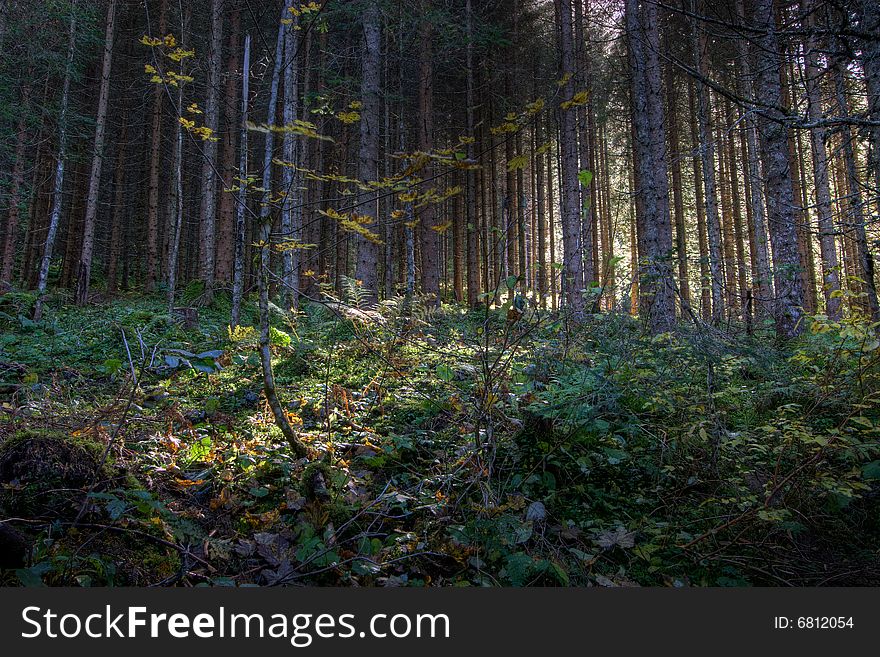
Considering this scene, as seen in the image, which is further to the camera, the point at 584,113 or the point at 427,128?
the point at 584,113

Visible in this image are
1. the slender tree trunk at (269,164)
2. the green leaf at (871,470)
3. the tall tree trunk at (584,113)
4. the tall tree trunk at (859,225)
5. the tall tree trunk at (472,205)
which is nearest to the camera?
the green leaf at (871,470)

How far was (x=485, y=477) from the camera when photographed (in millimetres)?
3395

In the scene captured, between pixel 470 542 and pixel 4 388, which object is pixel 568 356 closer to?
pixel 470 542

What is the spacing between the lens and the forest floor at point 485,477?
8.71 ft

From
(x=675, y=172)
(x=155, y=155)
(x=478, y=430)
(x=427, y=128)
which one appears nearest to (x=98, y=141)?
(x=155, y=155)

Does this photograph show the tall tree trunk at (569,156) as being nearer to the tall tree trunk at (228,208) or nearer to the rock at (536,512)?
the rock at (536,512)

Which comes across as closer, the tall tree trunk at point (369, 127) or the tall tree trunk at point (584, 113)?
the tall tree trunk at point (369, 127)

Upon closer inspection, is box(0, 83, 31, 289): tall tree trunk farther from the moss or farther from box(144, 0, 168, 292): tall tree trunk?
the moss

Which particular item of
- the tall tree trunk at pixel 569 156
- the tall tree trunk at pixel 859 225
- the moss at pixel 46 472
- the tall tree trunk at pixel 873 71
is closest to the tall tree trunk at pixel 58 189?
the moss at pixel 46 472

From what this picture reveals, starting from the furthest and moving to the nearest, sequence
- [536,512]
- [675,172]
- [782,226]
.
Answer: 1. [675,172]
2. [782,226]
3. [536,512]

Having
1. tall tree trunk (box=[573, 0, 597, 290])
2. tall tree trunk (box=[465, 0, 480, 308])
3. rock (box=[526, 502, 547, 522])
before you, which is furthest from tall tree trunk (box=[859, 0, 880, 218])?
tall tree trunk (box=[465, 0, 480, 308])

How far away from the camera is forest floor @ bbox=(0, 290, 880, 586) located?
266 cm

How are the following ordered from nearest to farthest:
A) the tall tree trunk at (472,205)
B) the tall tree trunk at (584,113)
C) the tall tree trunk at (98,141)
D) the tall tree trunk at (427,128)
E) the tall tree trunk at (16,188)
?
the tall tree trunk at (427,128) → the tall tree trunk at (584,113) → the tall tree trunk at (98,141) → the tall tree trunk at (16,188) → the tall tree trunk at (472,205)

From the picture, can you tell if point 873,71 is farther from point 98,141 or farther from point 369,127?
point 98,141
